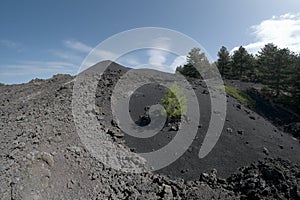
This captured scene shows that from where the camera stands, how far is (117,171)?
19.8 ft

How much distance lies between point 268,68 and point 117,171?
19905 mm

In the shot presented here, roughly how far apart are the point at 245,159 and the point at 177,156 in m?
2.29

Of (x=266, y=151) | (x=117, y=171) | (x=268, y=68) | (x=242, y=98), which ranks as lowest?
(x=117, y=171)

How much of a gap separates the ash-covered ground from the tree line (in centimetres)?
1087

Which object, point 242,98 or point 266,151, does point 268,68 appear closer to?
point 242,98

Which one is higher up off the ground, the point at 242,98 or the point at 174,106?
the point at 242,98

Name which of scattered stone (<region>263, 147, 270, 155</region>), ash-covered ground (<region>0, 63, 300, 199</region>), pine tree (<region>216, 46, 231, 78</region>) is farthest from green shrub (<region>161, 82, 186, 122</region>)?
pine tree (<region>216, 46, 231, 78</region>)

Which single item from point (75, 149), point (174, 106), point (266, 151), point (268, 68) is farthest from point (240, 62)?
point (75, 149)

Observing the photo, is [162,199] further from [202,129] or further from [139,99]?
[139,99]

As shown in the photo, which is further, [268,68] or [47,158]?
[268,68]

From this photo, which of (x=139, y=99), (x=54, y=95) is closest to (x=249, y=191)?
(x=139, y=99)

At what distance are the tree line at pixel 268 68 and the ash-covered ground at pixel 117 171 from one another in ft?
35.7

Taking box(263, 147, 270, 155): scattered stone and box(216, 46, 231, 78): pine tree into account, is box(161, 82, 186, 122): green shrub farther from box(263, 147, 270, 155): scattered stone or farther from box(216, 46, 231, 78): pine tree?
box(216, 46, 231, 78): pine tree

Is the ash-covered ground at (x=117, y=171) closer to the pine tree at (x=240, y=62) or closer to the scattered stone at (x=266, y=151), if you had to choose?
the scattered stone at (x=266, y=151)
